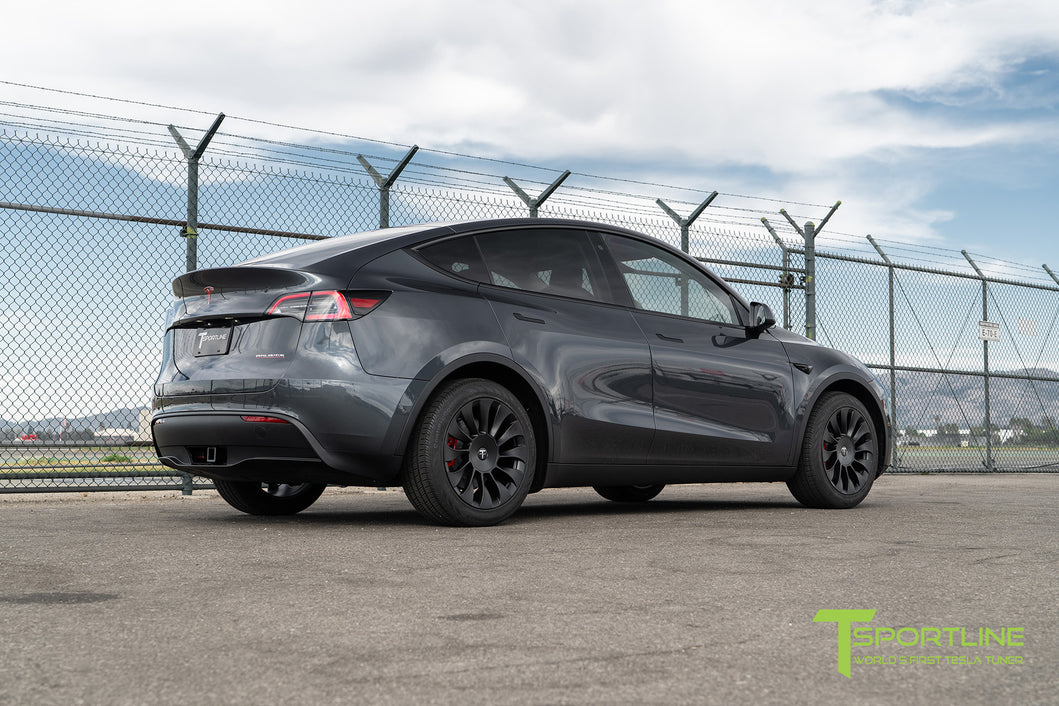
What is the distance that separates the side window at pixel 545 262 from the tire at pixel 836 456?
1842mm

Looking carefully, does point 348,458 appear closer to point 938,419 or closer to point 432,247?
point 432,247

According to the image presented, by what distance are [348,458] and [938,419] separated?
11.6 metres

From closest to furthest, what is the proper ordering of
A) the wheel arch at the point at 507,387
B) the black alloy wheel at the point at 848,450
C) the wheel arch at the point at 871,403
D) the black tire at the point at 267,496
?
1. the wheel arch at the point at 507,387
2. the black tire at the point at 267,496
3. the black alloy wheel at the point at 848,450
4. the wheel arch at the point at 871,403

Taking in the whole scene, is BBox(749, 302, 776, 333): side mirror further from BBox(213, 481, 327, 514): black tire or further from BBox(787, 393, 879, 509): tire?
BBox(213, 481, 327, 514): black tire

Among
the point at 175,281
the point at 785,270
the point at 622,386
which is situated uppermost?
the point at 785,270

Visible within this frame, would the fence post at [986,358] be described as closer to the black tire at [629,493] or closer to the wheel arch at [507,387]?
the black tire at [629,493]

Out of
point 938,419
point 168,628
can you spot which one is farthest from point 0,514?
point 938,419

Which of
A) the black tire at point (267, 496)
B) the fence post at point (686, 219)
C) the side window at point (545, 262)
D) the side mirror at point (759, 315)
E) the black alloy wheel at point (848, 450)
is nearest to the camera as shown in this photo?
the side window at point (545, 262)

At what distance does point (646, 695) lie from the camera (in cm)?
225

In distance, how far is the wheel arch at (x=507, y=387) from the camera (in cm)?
508

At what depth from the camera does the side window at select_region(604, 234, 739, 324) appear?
635 centimetres

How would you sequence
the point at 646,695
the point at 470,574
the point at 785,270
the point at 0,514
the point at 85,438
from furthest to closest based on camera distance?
the point at 785,270
the point at 85,438
the point at 0,514
the point at 470,574
the point at 646,695

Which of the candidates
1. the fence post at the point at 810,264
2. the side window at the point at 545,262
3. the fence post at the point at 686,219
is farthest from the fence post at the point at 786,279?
the side window at the point at 545,262

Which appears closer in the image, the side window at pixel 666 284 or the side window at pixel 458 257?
the side window at pixel 458 257
